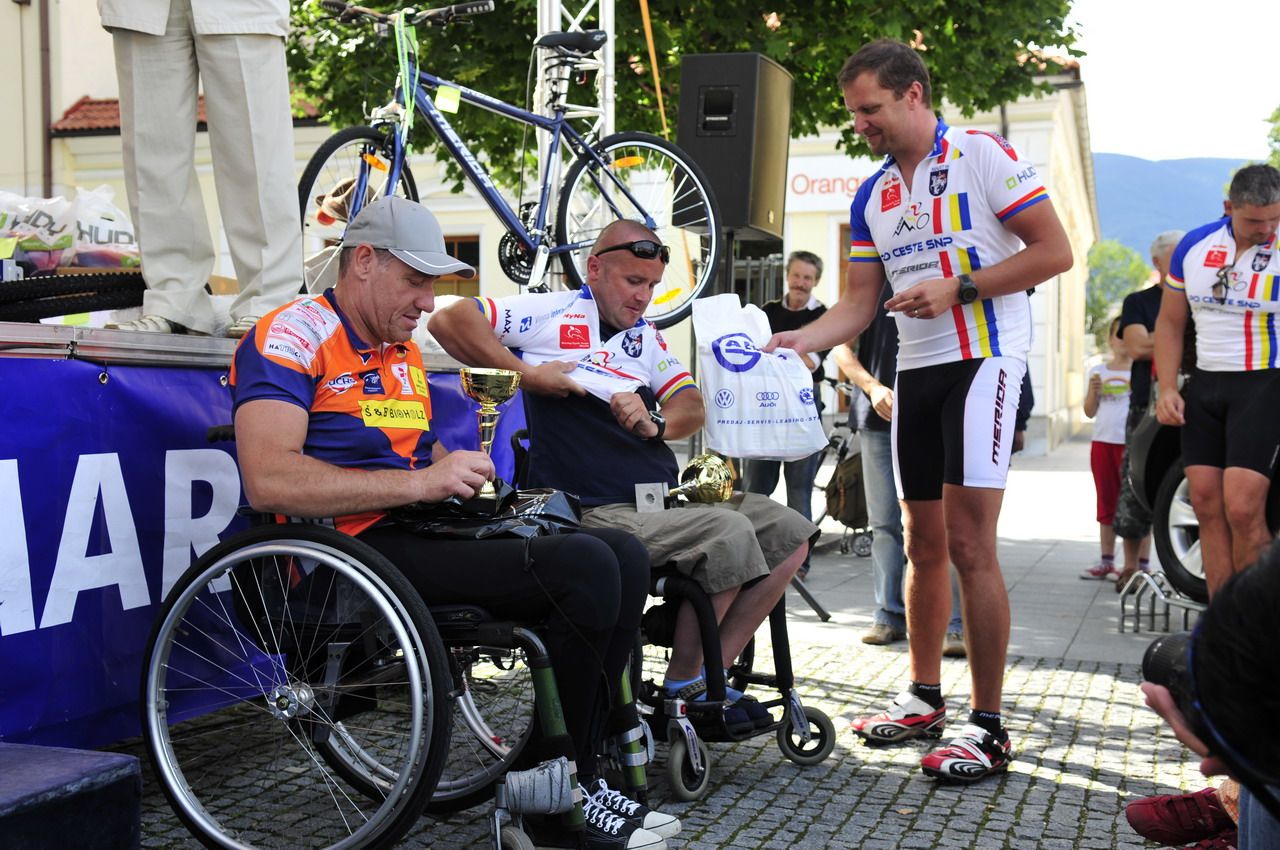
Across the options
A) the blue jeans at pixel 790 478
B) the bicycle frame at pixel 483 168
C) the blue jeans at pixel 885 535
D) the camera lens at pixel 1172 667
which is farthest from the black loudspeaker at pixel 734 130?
the camera lens at pixel 1172 667

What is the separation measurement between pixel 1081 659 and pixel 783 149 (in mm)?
3881

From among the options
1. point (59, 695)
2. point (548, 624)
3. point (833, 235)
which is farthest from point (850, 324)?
point (833, 235)

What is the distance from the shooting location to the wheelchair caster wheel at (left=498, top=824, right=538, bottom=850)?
9.80ft

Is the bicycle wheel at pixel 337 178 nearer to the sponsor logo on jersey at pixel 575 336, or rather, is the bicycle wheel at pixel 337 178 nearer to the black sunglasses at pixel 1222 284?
the sponsor logo on jersey at pixel 575 336

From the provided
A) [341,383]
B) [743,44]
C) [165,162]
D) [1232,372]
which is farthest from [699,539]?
[743,44]

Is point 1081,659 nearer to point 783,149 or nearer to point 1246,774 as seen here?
point 783,149

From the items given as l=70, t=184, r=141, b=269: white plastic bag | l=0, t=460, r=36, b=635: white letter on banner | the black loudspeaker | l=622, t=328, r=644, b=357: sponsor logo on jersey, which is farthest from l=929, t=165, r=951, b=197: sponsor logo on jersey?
l=70, t=184, r=141, b=269: white plastic bag

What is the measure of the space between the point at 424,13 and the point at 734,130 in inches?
83.8

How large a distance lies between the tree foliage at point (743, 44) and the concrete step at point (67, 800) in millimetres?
9422

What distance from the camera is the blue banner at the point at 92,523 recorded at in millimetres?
3199

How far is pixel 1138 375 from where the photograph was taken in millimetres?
8055

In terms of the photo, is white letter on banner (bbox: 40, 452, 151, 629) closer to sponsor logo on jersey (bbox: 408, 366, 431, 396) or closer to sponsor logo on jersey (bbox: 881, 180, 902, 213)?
sponsor logo on jersey (bbox: 408, 366, 431, 396)

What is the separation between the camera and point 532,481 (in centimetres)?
416

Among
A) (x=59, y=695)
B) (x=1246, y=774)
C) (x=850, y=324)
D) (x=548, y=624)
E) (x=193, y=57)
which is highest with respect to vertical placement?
(x=193, y=57)
